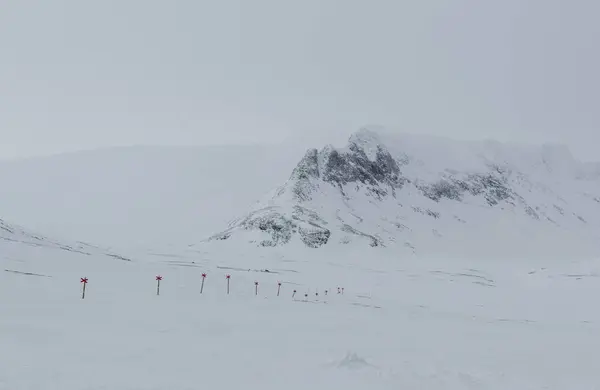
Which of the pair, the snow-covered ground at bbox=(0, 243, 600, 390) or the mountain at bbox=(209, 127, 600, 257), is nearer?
the snow-covered ground at bbox=(0, 243, 600, 390)

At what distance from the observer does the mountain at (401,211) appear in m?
110

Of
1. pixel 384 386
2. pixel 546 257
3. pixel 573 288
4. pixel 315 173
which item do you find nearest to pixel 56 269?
pixel 384 386

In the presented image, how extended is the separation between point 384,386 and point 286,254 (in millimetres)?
85672

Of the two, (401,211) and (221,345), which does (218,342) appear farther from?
(401,211)

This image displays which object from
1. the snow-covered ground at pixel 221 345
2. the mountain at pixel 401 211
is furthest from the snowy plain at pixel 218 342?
the mountain at pixel 401 211

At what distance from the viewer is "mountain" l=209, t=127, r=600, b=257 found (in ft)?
360

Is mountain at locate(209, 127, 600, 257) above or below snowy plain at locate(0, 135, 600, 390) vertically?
above

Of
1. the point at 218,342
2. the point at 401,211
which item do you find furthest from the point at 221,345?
the point at 401,211

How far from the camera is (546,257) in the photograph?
481 ft

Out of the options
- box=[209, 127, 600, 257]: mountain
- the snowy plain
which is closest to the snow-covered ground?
the snowy plain

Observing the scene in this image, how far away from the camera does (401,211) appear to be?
14875cm

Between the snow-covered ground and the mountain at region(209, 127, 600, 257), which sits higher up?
the mountain at region(209, 127, 600, 257)

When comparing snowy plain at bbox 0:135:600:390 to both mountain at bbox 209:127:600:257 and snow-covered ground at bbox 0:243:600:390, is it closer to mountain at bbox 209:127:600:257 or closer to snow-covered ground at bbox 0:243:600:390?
snow-covered ground at bbox 0:243:600:390

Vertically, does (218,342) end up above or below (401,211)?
below
